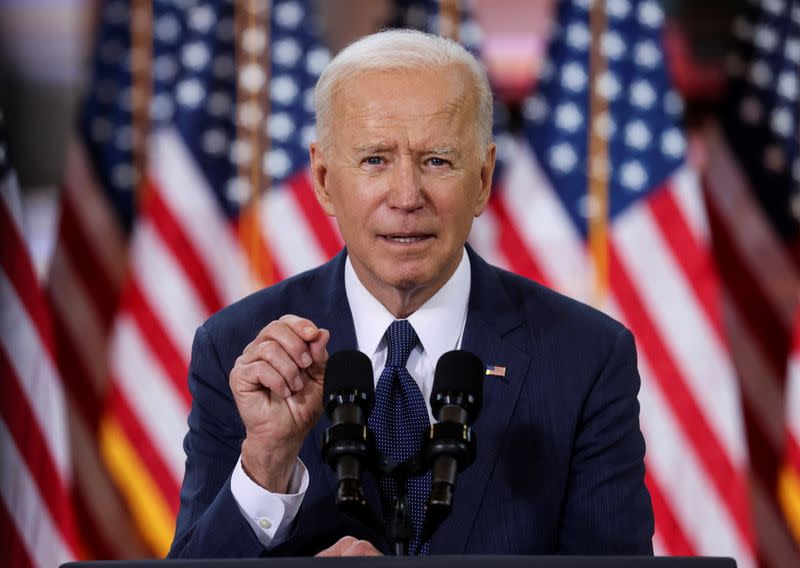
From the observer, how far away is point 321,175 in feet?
6.57

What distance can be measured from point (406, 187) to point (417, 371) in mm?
350

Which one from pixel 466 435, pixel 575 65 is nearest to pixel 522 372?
pixel 466 435

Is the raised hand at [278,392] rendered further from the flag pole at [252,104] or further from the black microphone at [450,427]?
the flag pole at [252,104]

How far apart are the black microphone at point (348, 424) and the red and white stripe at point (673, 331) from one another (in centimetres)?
256

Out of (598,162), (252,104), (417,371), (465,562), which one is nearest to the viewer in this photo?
(465,562)

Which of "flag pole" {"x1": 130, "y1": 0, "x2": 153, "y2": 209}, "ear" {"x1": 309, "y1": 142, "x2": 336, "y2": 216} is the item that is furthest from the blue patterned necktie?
"flag pole" {"x1": 130, "y1": 0, "x2": 153, "y2": 209}

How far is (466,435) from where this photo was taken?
1425 mm

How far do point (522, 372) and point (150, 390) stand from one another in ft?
7.75

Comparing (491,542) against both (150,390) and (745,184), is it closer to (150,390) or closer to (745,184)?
(150,390)

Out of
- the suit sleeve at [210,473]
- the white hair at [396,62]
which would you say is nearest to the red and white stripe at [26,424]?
the suit sleeve at [210,473]

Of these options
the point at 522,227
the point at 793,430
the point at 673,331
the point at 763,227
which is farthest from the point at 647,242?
the point at 793,430

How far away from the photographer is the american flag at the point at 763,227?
4207 mm

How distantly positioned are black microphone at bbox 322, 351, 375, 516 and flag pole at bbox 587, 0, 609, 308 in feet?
8.94

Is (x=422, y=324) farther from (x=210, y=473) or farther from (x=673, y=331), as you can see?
(x=673, y=331)
